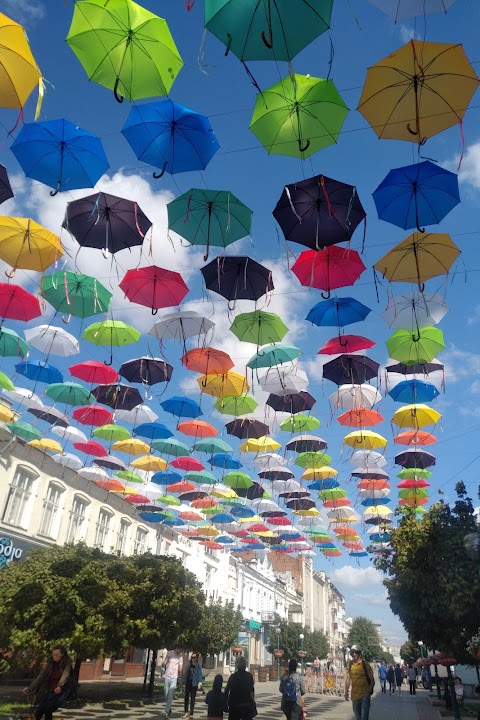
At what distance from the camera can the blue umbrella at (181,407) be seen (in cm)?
1694

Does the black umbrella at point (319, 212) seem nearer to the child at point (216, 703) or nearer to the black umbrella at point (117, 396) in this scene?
the child at point (216, 703)

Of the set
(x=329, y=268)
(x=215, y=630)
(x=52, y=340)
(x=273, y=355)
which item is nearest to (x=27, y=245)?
(x=52, y=340)

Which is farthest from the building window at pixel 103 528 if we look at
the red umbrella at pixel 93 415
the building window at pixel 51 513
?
the red umbrella at pixel 93 415

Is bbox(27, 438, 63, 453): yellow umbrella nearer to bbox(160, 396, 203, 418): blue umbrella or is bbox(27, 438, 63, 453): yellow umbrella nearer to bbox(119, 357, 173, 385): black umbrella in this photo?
bbox(160, 396, 203, 418): blue umbrella

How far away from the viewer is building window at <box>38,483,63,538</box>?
24.0 metres

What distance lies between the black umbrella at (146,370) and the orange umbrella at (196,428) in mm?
3884

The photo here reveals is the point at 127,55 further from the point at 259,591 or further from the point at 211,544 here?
the point at 259,591

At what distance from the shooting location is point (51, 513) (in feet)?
80.9

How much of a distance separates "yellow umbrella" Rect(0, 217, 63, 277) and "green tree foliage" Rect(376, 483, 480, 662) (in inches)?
529

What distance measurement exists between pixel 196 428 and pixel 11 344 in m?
7.08

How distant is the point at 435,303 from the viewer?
11867 mm

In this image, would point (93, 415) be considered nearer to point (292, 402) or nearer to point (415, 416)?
point (292, 402)

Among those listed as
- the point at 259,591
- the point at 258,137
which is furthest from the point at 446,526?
the point at 259,591

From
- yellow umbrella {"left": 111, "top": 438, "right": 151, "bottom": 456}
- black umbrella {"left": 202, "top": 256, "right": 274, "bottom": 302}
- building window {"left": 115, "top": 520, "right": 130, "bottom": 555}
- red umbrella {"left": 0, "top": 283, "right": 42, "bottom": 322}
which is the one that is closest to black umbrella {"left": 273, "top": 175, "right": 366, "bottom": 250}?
black umbrella {"left": 202, "top": 256, "right": 274, "bottom": 302}
